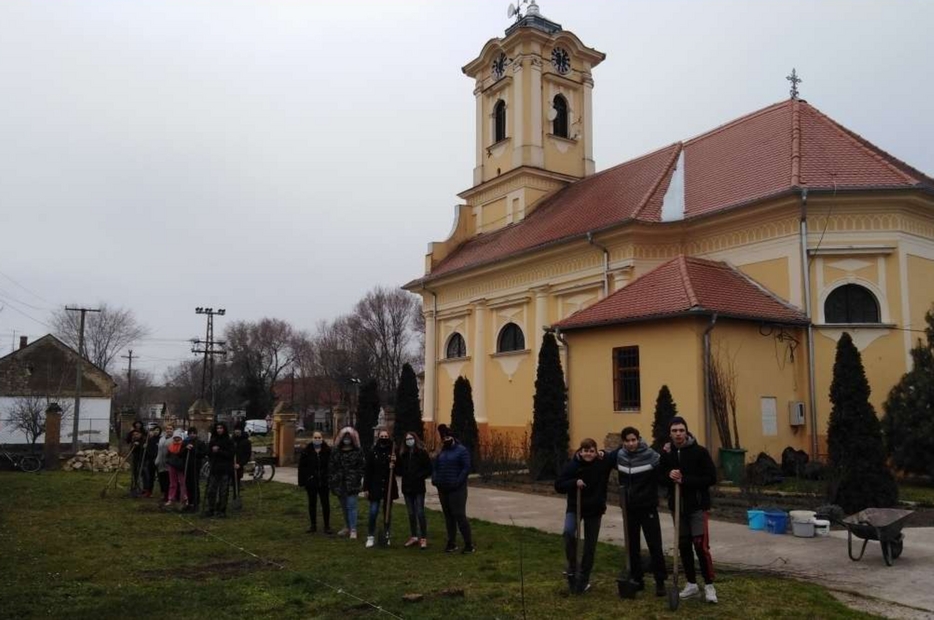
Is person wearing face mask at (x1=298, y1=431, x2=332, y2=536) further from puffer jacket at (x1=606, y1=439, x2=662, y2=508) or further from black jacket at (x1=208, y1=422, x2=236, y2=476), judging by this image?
puffer jacket at (x1=606, y1=439, x2=662, y2=508)

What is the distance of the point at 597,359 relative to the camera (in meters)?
19.7

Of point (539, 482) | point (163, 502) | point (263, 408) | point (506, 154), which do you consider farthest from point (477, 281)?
point (263, 408)

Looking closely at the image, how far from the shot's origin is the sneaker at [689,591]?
7086mm

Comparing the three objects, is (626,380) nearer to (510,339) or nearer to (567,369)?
(567,369)

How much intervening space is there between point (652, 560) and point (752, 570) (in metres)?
1.86

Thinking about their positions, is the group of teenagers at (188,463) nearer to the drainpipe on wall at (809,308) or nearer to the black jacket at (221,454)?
the black jacket at (221,454)

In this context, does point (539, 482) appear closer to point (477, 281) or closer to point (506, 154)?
point (477, 281)

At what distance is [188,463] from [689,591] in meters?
10.5

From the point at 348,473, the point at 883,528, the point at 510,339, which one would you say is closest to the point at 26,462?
the point at 510,339

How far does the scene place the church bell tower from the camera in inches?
1223

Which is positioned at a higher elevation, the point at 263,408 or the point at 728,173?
the point at 728,173

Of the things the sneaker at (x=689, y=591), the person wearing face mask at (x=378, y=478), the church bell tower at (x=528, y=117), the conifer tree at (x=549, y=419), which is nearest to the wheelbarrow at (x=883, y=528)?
the sneaker at (x=689, y=591)

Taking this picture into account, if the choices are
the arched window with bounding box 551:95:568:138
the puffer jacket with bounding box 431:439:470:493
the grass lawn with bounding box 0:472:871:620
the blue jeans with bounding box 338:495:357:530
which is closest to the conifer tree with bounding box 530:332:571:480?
the grass lawn with bounding box 0:472:871:620

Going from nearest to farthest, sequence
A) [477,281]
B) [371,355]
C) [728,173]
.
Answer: [728,173], [477,281], [371,355]
